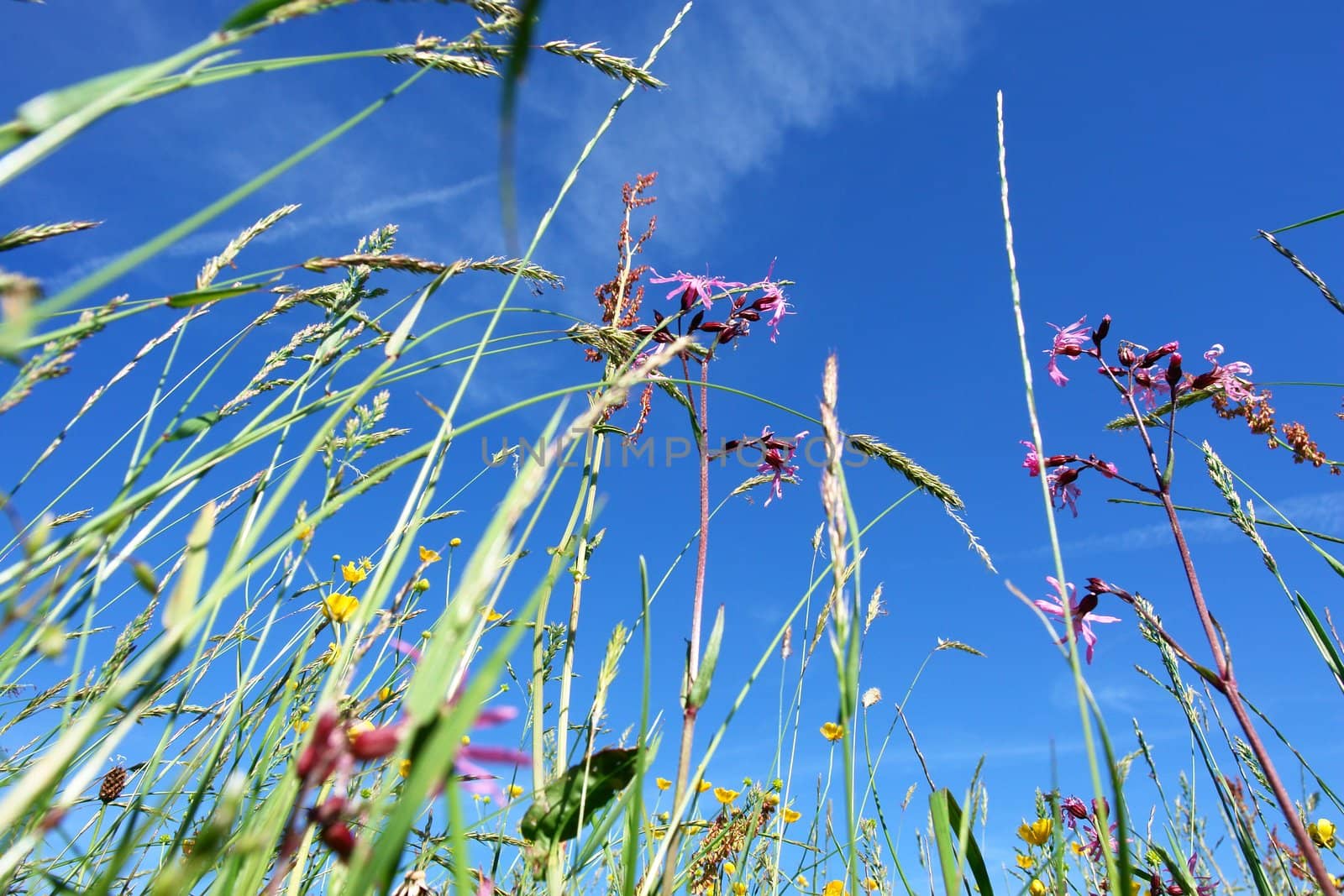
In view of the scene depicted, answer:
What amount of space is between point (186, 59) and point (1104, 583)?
2.19 metres

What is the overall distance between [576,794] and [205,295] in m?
0.79

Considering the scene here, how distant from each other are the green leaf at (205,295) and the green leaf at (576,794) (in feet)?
2.41

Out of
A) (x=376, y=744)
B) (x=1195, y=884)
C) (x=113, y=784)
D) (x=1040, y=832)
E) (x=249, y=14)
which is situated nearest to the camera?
(x=376, y=744)

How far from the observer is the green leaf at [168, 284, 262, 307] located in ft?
2.70

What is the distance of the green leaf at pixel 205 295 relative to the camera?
0.82 m

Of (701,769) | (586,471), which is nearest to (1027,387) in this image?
(701,769)

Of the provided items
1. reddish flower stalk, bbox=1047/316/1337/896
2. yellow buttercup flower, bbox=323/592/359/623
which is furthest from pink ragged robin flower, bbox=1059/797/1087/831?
yellow buttercup flower, bbox=323/592/359/623

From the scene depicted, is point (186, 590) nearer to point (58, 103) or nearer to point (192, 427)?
point (58, 103)

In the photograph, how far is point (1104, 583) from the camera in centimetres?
199

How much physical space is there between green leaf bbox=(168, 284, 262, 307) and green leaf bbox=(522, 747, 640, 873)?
736 millimetres

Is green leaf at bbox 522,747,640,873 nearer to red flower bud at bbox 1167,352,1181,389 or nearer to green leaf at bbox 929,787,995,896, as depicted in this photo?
green leaf at bbox 929,787,995,896

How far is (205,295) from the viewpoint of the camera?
0.83 m

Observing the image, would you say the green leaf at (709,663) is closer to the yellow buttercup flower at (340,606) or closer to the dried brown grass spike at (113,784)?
the yellow buttercup flower at (340,606)

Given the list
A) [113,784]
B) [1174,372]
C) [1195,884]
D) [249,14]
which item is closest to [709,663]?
[249,14]
